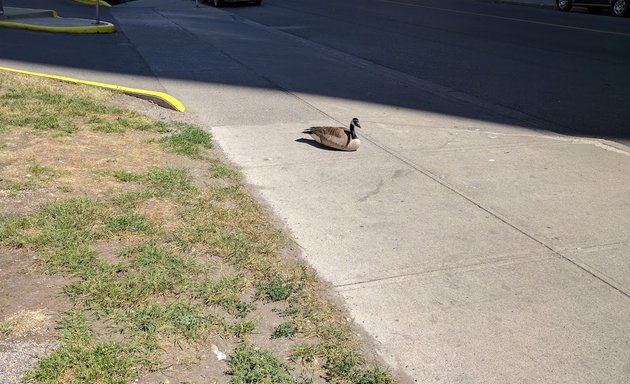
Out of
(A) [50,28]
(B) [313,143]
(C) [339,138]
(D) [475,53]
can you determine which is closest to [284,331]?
(C) [339,138]

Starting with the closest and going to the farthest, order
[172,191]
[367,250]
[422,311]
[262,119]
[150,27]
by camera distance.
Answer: [422,311], [367,250], [172,191], [262,119], [150,27]

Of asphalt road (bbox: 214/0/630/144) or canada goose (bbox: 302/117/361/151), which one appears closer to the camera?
canada goose (bbox: 302/117/361/151)

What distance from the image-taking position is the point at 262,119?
29.4 ft

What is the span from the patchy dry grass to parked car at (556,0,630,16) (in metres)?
22.5

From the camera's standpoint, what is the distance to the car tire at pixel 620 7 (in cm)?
2545

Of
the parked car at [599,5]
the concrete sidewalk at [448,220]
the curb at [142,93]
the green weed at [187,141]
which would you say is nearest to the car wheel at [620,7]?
the parked car at [599,5]

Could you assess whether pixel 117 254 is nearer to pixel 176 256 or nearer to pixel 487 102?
pixel 176 256

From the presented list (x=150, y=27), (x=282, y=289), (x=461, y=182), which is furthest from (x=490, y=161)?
(x=150, y=27)

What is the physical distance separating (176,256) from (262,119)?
14.5ft

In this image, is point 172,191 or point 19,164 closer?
point 172,191

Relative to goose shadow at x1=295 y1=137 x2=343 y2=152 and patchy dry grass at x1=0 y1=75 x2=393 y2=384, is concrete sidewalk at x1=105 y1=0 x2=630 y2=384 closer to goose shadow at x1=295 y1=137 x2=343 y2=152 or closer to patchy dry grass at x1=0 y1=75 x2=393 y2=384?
goose shadow at x1=295 y1=137 x2=343 y2=152

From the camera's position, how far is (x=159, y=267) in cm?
456

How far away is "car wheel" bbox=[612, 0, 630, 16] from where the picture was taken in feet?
83.6

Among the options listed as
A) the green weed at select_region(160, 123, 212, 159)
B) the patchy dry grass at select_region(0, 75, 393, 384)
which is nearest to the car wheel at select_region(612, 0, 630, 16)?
the green weed at select_region(160, 123, 212, 159)
